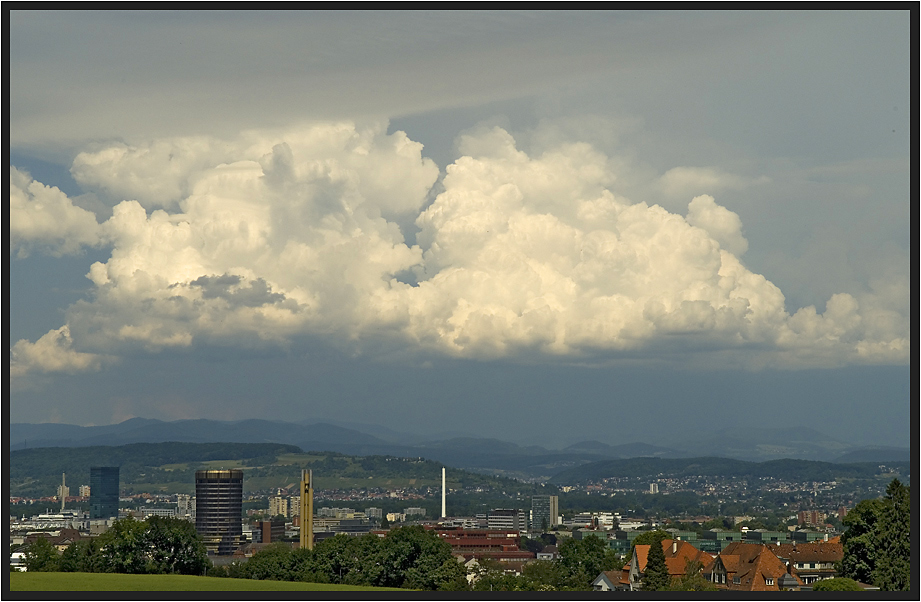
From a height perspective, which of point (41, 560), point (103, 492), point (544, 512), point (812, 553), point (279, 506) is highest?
point (41, 560)

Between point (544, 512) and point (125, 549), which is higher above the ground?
point (125, 549)

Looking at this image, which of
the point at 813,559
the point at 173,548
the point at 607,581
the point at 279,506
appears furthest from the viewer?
the point at 279,506

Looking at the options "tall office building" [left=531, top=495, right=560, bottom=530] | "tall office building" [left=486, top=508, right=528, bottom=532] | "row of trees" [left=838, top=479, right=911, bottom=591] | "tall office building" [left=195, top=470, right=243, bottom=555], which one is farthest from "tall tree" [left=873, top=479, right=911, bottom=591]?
"tall office building" [left=531, top=495, right=560, bottom=530]

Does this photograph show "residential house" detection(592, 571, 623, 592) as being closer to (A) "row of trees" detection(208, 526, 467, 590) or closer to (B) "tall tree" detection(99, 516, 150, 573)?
(A) "row of trees" detection(208, 526, 467, 590)

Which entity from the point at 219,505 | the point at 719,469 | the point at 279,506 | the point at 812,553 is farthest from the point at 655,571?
the point at 719,469

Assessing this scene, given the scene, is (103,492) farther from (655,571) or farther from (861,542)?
(861,542)

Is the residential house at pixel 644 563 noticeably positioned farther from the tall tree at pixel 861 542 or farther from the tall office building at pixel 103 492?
the tall office building at pixel 103 492

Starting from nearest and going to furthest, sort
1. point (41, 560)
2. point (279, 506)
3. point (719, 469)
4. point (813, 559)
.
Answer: point (41, 560) < point (813, 559) < point (279, 506) < point (719, 469)

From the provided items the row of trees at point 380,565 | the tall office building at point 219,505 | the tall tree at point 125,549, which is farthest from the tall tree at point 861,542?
the tall office building at point 219,505
